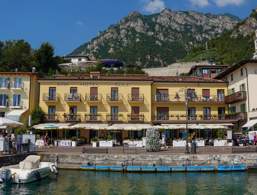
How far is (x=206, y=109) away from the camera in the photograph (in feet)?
156

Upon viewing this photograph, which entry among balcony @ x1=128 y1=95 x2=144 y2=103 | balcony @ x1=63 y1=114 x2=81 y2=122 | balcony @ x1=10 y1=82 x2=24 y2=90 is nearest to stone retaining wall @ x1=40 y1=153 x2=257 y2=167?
balcony @ x1=63 y1=114 x2=81 y2=122

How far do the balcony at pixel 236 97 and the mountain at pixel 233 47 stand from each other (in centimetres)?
3626

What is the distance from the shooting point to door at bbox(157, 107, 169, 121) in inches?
1842

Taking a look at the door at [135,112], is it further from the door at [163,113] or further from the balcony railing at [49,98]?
the balcony railing at [49,98]

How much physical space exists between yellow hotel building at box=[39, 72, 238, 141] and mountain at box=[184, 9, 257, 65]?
123ft

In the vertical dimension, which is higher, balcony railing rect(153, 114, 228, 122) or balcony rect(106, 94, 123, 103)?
balcony rect(106, 94, 123, 103)

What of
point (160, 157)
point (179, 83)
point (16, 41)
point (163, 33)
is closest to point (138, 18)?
point (163, 33)

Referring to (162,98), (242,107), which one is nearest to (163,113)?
(162,98)

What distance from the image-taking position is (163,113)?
47.5m

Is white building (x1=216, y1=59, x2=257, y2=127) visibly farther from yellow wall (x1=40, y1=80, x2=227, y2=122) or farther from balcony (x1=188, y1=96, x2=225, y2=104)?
yellow wall (x1=40, y1=80, x2=227, y2=122)

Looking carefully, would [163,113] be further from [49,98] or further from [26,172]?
[26,172]

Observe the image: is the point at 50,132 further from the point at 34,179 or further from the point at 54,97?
the point at 34,179

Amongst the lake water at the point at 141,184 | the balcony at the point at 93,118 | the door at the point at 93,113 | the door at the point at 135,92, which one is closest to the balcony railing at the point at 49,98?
the balcony at the point at 93,118

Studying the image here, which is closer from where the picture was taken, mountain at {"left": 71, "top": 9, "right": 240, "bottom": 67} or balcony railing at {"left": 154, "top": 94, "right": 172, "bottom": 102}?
balcony railing at {"left": 154, "top": 94, "right": 172, "bottom": 102}
